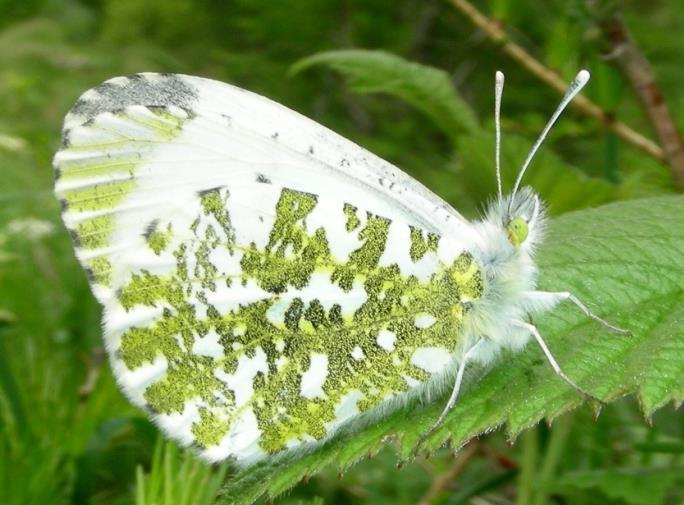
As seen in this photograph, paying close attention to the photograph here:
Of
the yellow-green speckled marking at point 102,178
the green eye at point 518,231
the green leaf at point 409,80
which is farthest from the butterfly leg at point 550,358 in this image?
the green leaf at point 409,80

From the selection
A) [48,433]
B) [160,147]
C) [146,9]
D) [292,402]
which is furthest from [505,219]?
[146,9]

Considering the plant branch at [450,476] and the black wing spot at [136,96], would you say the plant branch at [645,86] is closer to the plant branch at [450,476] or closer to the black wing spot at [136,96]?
the plant branch at [450,476]

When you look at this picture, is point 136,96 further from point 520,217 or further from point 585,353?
point 585,353

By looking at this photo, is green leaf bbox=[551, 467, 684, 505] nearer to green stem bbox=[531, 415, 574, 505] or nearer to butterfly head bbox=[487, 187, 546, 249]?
green stem bbox=[531, 415, 574, 505]

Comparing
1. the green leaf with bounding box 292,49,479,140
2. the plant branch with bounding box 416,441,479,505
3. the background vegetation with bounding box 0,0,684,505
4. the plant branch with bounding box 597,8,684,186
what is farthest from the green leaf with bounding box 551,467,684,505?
the green leaf with bounding box 292,49,479,140

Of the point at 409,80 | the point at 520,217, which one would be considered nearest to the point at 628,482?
the point at 520,217

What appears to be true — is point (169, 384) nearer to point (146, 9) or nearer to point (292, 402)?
point (292, 402)
